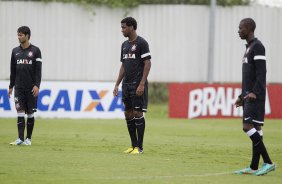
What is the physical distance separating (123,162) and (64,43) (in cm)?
1973

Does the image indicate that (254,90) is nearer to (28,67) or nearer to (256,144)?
(256,144)

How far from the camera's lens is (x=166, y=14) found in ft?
109

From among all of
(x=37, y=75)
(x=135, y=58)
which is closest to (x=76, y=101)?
(x=37, y=75)

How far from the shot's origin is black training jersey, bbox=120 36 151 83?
15.2 metres

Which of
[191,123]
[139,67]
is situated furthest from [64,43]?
[139,67]

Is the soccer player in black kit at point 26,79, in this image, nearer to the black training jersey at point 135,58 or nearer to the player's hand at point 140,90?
the black training jersey at point 135,58

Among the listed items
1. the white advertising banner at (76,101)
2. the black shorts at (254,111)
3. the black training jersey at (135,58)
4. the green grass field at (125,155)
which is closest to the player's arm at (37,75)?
the green grass field at (125,155)

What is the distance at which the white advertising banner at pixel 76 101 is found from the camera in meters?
26.4

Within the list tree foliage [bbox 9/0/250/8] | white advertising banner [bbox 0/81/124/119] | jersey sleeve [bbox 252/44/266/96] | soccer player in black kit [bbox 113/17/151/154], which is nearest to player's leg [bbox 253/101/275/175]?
jersey sleeve [bbox 252/44/266/96]

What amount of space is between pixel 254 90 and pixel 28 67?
6193 mm

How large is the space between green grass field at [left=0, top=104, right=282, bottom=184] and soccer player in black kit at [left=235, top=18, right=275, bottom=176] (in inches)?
14.3

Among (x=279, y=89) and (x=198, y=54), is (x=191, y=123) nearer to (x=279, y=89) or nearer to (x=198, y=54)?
(x=279, y=89)

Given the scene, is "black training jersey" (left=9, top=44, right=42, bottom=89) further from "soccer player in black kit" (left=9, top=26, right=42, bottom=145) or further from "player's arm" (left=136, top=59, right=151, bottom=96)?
"player's arm" (left=136, top=59, right=151, bottom=96)

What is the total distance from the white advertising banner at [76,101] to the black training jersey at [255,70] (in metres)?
14.1
